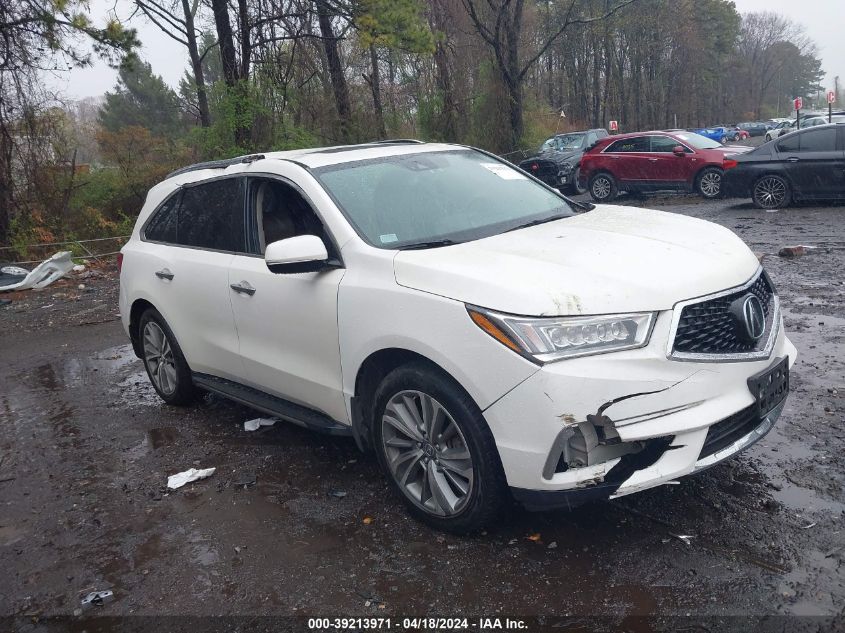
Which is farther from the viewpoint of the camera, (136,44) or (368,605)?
(136,44)

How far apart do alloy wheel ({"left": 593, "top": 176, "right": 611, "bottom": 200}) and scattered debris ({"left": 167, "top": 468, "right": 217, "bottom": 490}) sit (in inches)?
627

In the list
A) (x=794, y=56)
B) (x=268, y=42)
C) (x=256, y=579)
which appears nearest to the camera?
(x=256, y=579)

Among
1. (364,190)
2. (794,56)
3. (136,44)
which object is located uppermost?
(794,56)

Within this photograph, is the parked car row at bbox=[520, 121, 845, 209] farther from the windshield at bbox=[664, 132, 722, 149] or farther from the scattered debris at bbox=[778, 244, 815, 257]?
the scattered debris at bbox=[778, 244, 815, 257]

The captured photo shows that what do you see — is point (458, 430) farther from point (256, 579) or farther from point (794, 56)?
point (794, 56)

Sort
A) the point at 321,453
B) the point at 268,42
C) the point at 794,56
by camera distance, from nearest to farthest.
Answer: the point at 321,453
the point at 268,42
the point at 794,56

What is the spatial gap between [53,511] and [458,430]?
2.60 metres

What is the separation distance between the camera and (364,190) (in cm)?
433

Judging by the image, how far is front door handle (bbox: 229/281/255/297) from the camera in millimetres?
Answer: 4533

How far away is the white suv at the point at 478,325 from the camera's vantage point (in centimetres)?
309

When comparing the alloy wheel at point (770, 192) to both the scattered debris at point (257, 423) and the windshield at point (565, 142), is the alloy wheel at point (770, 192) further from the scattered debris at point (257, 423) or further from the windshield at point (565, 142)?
the scattered debris at point (257, 423)

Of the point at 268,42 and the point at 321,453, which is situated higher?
the point at 268,42

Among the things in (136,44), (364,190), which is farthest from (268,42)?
(364,190)

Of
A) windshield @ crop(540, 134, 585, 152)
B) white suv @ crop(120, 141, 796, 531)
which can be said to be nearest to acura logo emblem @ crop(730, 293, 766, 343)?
white suv @ crop(120, 141, 796, 531)
